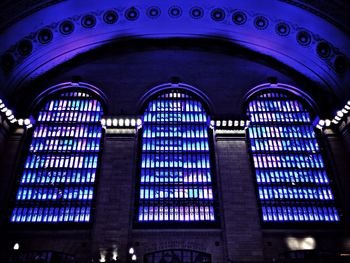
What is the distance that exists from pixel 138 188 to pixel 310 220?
10.2 metres

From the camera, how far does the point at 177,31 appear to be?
25.6 meters

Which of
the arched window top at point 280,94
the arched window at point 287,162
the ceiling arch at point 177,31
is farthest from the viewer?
the arched window top at point 280,94

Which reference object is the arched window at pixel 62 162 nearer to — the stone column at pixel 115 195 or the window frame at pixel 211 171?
the stone column at pixel 115 195

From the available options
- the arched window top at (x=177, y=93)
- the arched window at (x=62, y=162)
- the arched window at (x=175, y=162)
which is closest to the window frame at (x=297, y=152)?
the arched window at (x=175, y=162)

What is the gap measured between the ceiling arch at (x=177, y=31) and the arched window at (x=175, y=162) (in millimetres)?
5567

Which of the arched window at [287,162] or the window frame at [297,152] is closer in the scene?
the window frame at [297,152]

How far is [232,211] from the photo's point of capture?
18.6 meters

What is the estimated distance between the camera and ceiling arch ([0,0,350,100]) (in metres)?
22.1

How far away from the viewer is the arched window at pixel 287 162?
19.3m

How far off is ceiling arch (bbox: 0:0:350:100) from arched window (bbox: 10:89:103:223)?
11.5 feet

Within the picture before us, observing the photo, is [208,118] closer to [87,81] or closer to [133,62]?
[133,62]

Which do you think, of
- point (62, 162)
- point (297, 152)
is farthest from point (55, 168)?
point (297, 152)

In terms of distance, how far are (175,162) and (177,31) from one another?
35.7 feet

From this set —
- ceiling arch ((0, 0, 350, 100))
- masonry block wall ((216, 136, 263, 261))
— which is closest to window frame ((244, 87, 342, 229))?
masonry block wall ((216, 136, 263, 261))
